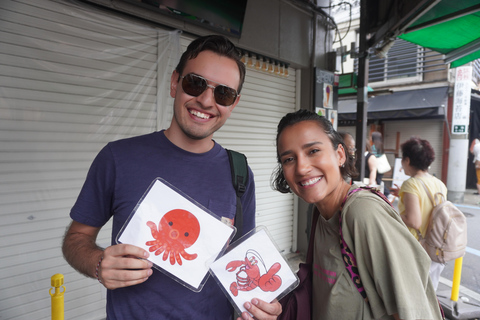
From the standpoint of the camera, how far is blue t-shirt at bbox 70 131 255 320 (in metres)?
1.25

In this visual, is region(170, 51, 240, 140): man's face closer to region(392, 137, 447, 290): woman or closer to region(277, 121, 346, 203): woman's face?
region(277, 121, 346, 203): woman's face

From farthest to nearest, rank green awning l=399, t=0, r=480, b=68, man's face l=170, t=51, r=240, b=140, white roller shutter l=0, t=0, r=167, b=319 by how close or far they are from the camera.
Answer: green awning l=399, t=0, r=480, b=68 < white roller shutter l=0, t=0, r=167, b=319 < man's face l=170, t=51, r=240, b=140

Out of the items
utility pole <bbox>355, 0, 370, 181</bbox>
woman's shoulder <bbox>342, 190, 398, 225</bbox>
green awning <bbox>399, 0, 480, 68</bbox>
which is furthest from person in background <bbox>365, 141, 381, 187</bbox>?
woman's shoulder <bbox>342, 190, 398, 225</bbox>

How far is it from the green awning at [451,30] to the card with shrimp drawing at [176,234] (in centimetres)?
397

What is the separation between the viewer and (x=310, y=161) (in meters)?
1.44

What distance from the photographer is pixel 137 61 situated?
10.7ft

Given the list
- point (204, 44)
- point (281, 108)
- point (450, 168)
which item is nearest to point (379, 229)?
point (204, 44)

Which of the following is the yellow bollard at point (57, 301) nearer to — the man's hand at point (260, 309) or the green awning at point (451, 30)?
the man's hand at point (260, 309)

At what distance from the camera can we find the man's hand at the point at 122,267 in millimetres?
→ 1030

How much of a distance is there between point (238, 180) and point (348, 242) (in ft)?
2.09

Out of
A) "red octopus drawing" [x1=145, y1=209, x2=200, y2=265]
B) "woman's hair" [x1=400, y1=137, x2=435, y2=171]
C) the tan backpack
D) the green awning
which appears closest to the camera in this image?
"red octopus drawing" [x1=145, y1=209, x2=200, y2=265]

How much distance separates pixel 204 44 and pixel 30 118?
2205mm

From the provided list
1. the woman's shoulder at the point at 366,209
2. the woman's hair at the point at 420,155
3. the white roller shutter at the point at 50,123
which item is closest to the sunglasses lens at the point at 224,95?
the woman's shoulder at the point at 366,209

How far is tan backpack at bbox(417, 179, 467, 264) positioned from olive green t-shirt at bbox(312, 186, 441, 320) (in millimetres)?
2152
